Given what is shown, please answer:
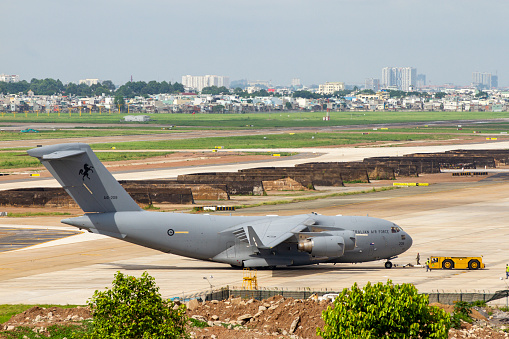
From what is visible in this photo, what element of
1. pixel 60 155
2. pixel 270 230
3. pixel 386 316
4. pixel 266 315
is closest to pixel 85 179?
pixel 60 155

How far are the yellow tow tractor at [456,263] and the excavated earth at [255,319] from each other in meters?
12.5

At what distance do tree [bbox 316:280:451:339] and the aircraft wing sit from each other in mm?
21711

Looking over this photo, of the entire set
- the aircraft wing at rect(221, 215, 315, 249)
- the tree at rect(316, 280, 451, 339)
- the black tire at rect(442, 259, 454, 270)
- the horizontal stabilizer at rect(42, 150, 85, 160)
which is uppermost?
the horizontal stabilizer at rect(42, 150, 85, 160)

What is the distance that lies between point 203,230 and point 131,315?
2311 cm

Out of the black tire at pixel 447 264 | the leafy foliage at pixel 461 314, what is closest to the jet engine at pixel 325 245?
the black tire at pixel 447 264

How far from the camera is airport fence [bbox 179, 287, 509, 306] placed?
3538 cm

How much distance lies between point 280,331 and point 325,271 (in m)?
15.8

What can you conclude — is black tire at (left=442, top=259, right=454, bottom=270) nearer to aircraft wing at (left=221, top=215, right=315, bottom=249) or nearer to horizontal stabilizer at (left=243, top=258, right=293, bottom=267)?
aircraft wing at (left=221, top=215, right=315, bottom=249)

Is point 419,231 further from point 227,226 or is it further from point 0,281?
point 0,281

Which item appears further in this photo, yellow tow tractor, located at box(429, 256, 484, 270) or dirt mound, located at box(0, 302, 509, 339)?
yellow tow tractor, located at box(429, 256, 484, 270)

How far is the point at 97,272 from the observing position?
45.1 m

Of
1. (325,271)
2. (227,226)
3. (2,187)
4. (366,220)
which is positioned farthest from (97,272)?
(2,187)

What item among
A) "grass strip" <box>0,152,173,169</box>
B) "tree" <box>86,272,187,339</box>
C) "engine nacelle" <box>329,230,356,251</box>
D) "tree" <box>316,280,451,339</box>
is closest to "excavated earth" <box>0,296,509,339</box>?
"tree" <box>86,272,187,339</box>

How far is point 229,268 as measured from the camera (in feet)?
152
